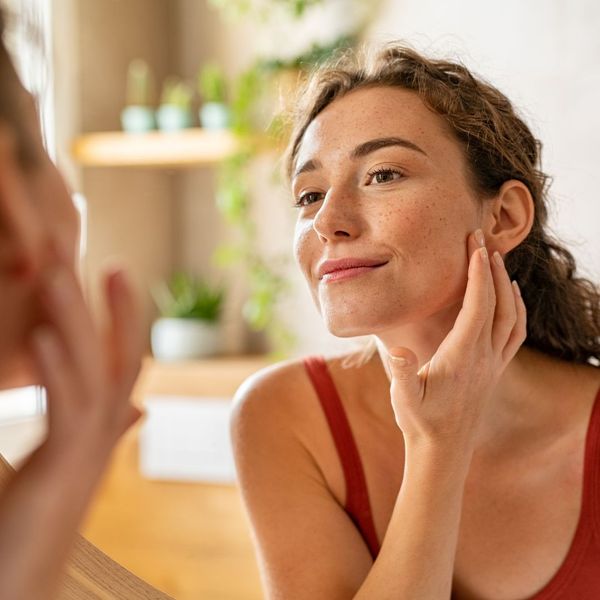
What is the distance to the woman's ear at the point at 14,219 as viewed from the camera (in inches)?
10.6

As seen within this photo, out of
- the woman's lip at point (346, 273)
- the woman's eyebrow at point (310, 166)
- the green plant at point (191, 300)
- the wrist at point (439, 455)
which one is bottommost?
the wrist at point (439, 455)

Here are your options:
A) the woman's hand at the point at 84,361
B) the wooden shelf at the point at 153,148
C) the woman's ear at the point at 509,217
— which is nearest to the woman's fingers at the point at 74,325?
the woman's hand at the point at 84,361

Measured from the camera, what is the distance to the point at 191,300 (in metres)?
2.82

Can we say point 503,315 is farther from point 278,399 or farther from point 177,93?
point 177,93

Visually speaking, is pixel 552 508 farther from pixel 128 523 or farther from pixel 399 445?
pixel 128 523

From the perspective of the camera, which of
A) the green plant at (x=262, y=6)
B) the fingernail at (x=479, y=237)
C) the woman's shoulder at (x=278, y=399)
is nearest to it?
the fingernail at (x=479, y=237)

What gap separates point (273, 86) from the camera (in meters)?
2.56

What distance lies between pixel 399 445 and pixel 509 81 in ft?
4.27

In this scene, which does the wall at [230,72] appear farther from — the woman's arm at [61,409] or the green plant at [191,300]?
the woman's arm at [61,409]

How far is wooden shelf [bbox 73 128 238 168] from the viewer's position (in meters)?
2.71

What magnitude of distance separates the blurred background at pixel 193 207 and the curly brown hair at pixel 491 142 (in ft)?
3.93

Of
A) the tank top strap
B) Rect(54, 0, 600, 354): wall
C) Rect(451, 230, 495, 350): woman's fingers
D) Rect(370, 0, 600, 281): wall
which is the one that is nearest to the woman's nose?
Rect(451, 230, 495, 350): woman's fingers

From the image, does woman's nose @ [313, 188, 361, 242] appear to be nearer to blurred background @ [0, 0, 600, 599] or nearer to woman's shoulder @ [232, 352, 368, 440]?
woman's shoulder @ [232, 352, 368, 440]

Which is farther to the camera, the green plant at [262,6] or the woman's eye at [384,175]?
the green plant at [262,6]
